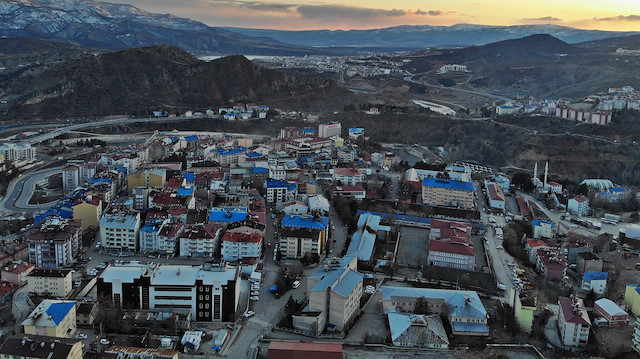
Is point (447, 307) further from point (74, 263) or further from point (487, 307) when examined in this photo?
point (74, 263)

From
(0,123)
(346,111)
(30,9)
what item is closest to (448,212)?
(346,111)

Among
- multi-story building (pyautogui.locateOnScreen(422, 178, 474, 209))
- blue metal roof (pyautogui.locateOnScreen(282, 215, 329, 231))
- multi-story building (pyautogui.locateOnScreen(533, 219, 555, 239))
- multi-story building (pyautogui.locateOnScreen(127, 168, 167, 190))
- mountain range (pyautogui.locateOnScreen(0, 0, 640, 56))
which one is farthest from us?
mountain range (pyautogui.locateOnScreen(0, 0, 640, 56))

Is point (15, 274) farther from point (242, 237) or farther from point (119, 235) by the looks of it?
point (242, 237)

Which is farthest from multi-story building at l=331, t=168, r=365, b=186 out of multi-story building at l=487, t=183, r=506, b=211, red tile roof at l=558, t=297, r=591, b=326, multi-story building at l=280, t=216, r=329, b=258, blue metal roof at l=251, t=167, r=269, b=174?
red tile roof at l=558, t=297, r=591, b=326

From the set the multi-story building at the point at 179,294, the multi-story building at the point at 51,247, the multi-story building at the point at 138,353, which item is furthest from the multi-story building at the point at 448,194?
the multi-story building at the point at 138,353

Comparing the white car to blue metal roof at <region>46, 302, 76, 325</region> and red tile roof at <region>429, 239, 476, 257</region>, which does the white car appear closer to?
blue metal roof at <region>46, 302, 76, 325</region>

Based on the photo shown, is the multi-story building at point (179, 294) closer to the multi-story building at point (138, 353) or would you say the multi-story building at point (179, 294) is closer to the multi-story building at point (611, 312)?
the multi-story building at point (138, 353)
